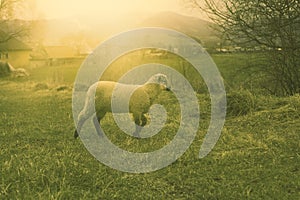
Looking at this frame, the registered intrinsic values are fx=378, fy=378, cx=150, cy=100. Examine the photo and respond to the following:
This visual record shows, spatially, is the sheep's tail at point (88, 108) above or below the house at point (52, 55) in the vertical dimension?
above

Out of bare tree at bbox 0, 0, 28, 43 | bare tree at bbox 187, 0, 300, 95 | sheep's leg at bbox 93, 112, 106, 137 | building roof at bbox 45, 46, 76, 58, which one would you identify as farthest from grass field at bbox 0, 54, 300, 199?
building roof at bbox 45, 46, 76, 58

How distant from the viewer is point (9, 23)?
32719mm

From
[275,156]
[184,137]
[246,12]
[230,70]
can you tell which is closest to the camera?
[275,156]

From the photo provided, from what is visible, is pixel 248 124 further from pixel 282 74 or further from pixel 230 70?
pixel 230 70

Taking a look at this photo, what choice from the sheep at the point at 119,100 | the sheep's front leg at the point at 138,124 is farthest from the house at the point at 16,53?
the sheep's front leg at the point at 138,124

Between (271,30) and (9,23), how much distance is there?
1033 inches

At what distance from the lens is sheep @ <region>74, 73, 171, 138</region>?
7.79m

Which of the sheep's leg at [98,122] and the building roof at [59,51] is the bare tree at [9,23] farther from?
the sheep's leg at [98,122]

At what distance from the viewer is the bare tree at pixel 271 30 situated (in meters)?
12.0

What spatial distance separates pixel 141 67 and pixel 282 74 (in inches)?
353

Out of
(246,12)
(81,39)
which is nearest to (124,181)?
(246,12)

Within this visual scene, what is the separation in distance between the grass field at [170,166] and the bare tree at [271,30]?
371cm

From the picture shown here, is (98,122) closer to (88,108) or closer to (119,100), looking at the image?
(88,108)

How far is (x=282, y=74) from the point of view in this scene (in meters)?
13.8
